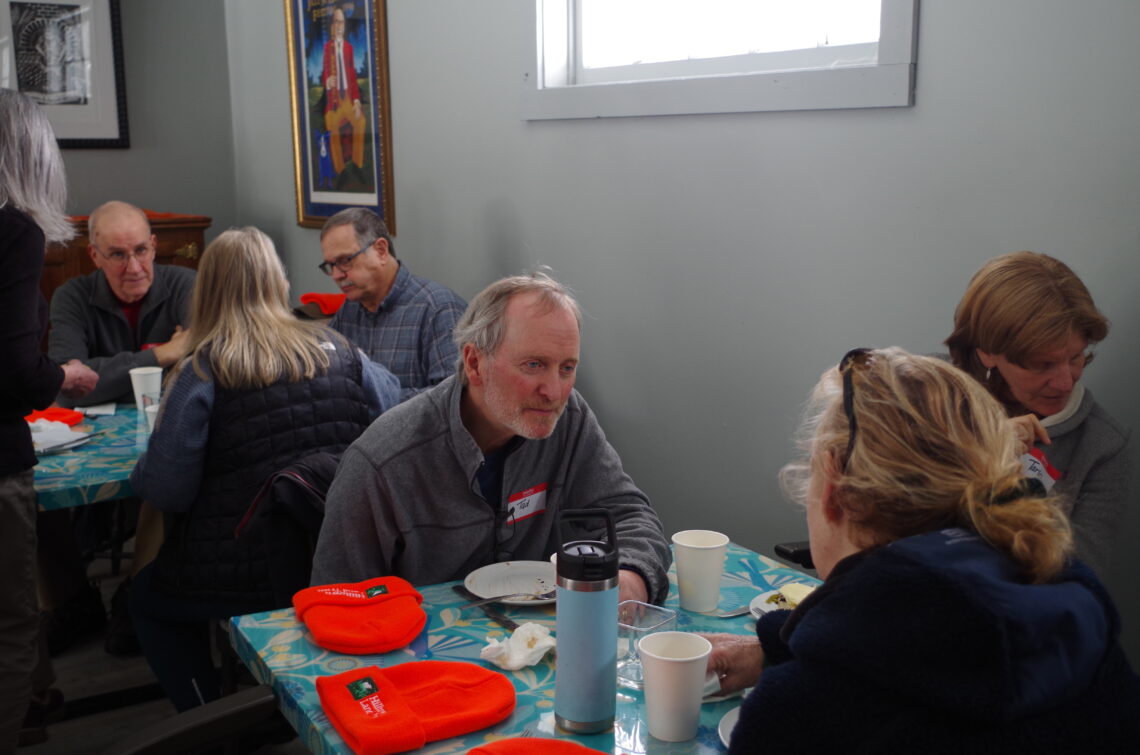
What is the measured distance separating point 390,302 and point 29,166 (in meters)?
1.60

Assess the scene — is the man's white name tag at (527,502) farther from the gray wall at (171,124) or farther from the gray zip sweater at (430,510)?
the gray wall at (171,124)

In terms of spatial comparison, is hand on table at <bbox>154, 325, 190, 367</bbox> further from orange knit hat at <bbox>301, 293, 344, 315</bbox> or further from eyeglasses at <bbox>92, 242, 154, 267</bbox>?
orange knit hat at <bbox>301, 293, 344, 315</bbox>

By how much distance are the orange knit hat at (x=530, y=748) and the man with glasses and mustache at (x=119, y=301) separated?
274 centimetres

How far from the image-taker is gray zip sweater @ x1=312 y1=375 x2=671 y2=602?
193 cm

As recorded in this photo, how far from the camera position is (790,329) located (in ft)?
8.63

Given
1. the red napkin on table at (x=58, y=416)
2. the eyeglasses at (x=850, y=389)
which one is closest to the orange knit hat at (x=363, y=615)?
the eyeglasses at (x=850, y=389)

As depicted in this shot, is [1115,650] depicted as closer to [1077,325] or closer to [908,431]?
[908,431]

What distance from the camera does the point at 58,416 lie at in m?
3.00

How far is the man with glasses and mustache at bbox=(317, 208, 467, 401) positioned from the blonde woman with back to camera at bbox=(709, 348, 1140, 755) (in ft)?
8.55

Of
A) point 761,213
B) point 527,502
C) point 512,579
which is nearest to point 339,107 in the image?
point 761,213

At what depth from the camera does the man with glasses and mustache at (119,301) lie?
3732 mm

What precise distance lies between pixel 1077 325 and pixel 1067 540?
1001 mm

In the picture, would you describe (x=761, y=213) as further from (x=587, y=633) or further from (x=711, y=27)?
(x=587, y=633)

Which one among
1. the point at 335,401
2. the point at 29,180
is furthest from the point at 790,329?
the point at 29,180
